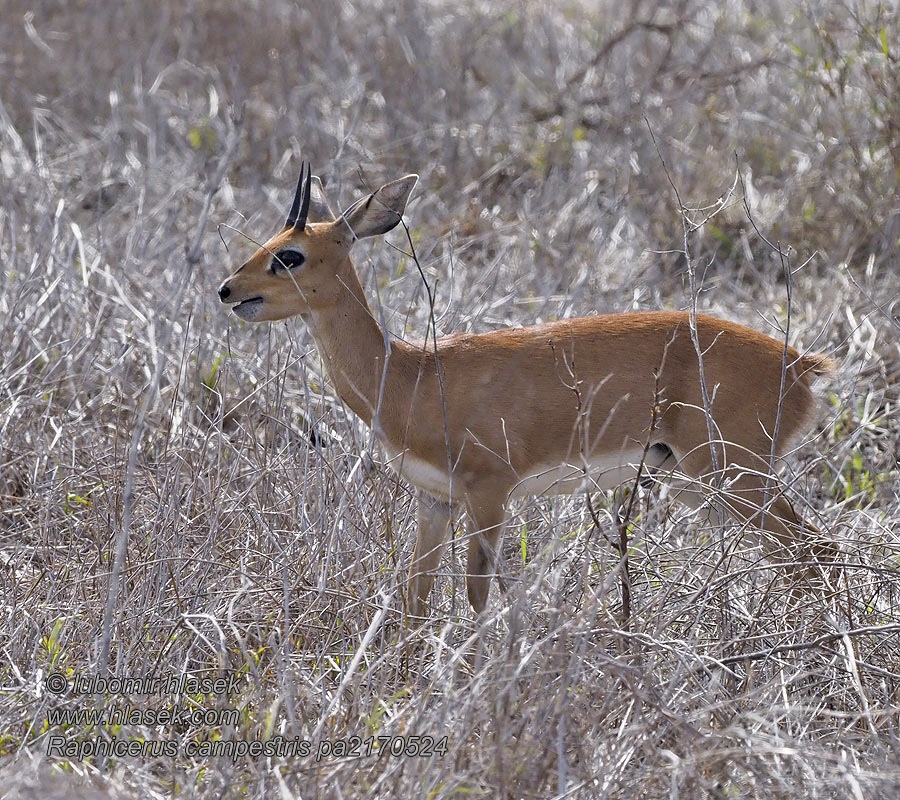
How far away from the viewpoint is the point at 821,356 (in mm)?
4949

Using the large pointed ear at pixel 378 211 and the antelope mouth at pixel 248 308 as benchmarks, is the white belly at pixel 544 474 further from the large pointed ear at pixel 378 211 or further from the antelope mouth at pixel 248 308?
the large pointed ear at pixel 378 211

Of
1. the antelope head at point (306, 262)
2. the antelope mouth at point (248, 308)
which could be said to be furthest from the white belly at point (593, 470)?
the antelope mouth at point (248, 308)

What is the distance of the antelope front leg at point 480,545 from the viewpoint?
4449mm

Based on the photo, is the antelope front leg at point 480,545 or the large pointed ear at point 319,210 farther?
the large pointed ear at point 319,210

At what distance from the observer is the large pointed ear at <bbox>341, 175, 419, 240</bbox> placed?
477 cm

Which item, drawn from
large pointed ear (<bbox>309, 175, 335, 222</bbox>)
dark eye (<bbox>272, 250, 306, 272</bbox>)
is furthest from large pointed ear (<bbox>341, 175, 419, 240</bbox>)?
large pointed ear (<bbox>309, 175, 335, 222</bbox>)

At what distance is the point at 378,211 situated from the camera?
4.81 m

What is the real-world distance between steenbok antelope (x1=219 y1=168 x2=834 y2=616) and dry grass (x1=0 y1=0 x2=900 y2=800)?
0.56 ft

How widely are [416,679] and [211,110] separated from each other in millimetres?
6615

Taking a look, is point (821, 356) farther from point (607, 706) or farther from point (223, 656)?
point (223, 656)

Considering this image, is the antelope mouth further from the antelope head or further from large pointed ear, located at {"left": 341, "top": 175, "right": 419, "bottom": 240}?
large pointed ear, located at {"left": 341, "top": 175, "right": 419, "bottom": 240}

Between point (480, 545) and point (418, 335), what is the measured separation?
202cm

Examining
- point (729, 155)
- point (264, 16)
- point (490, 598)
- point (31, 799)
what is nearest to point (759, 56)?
point (729, 155)

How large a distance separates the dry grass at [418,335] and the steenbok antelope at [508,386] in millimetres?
170
